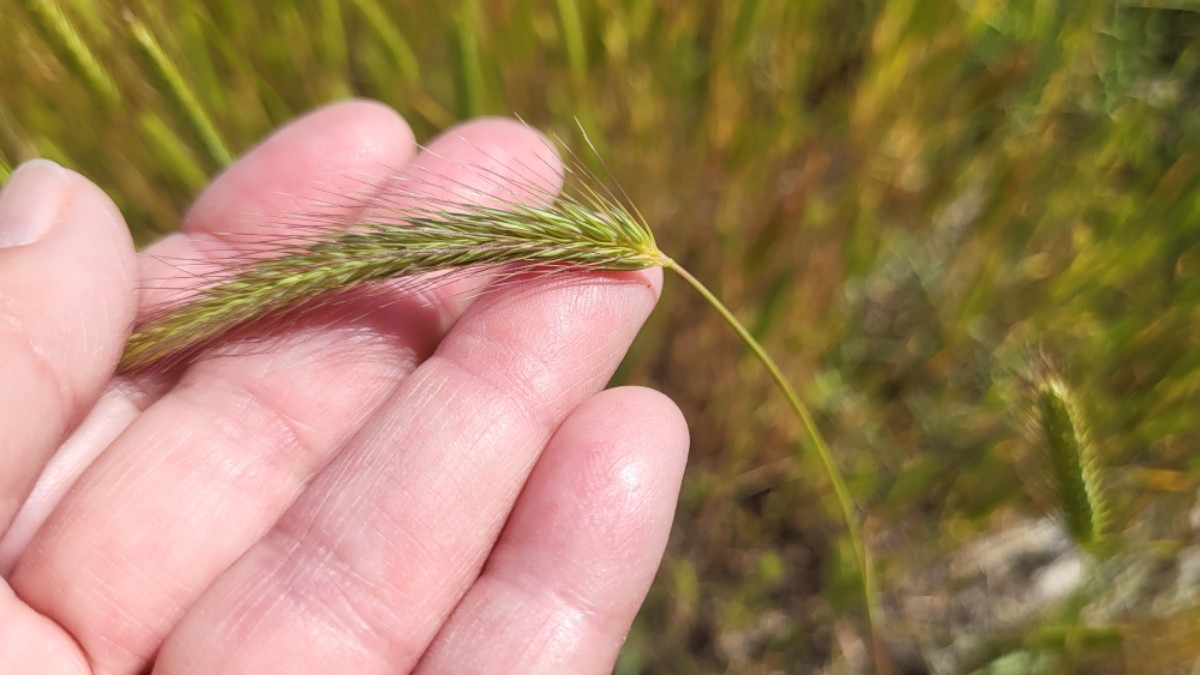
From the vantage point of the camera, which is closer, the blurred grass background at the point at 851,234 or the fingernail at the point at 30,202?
the fingernail at the point at 30,202

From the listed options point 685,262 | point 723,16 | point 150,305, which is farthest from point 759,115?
point 150,305

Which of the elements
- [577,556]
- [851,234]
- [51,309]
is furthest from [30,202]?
[851,234]

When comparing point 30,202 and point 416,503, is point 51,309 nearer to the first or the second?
point 30,202

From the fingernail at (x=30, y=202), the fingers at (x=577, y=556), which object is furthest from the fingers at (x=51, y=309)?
the fingers at (x=577, y=556)

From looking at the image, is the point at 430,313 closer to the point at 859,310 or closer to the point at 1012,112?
the point at 859,310

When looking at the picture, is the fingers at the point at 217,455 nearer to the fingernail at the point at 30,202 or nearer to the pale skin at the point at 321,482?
the pale skin at the point at 321,482

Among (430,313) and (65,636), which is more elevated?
(430,313)
